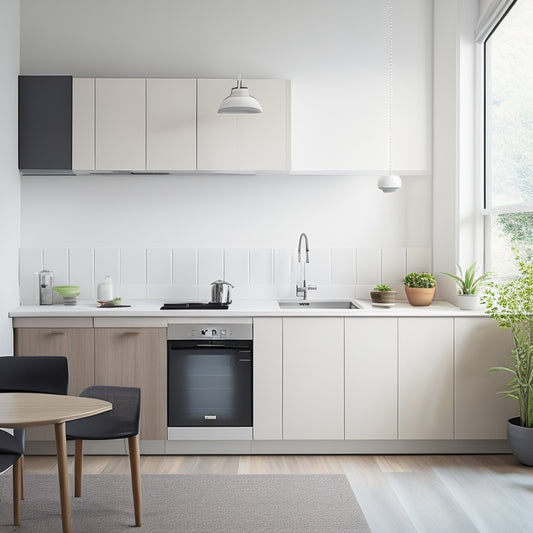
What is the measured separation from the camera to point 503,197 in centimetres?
429

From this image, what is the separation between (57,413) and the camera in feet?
8.66

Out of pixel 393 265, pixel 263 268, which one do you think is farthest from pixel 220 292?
pixel 393 265

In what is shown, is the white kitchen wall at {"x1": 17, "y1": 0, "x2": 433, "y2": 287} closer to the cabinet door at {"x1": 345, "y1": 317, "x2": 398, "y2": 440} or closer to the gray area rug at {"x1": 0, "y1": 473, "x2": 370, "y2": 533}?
the cabinet door at {"x1": 345, "y1": 317, "x2": 398, "y2": 440}

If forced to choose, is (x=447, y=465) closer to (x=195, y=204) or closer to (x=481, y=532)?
(x=481, y=532)

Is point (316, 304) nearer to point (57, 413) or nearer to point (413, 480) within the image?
point (413, 480)

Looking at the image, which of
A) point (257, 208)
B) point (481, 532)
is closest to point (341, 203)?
point (257, 208)

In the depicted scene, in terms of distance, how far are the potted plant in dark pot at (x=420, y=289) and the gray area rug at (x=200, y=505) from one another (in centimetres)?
129

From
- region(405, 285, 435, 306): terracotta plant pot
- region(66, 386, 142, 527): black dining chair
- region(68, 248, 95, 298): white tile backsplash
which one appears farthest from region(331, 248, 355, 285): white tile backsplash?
region(66, 386, 142, 527): black dining chair

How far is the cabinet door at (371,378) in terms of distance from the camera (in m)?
4.18

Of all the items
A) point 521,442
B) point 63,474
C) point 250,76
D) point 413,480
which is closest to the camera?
point 63,474

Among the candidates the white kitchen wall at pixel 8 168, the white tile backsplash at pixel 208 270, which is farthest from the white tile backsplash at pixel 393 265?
the white kitchen wall at pixel 8 168

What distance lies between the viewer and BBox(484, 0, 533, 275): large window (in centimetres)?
396

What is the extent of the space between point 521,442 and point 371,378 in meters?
0.93

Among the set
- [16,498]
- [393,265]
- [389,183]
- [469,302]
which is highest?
[389,183]
